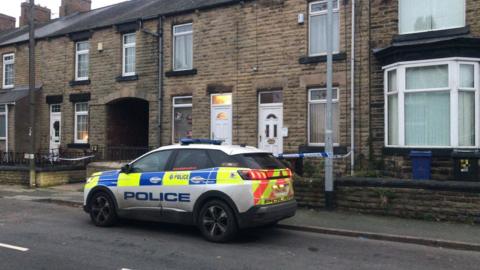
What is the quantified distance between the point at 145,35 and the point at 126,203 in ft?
33.6

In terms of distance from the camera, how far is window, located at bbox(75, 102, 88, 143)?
19375 millimetres

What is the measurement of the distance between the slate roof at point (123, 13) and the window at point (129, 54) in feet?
2.20

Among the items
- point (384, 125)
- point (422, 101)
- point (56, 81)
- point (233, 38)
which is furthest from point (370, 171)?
point (56, 81)

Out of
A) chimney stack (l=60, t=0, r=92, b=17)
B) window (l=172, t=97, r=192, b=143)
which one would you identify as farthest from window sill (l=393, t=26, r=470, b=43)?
chimney stack (l=60, t=0, r=92, b=17)

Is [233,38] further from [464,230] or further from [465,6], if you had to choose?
[464,230]

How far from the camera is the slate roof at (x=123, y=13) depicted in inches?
655

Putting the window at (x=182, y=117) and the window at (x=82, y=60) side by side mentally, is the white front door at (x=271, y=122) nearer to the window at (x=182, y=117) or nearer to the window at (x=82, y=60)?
the window at (x=182, y=117)

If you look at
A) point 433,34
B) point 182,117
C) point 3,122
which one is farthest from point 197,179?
point 3,122

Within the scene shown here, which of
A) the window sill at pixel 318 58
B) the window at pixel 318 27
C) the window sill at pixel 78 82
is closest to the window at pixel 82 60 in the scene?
the window sill at pixel 78 82

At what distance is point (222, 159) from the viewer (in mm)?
7848

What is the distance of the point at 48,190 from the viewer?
15.0 m

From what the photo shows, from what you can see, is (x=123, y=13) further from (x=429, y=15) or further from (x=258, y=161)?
(x=258, y=161)

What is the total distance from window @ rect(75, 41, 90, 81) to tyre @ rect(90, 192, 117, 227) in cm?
1138

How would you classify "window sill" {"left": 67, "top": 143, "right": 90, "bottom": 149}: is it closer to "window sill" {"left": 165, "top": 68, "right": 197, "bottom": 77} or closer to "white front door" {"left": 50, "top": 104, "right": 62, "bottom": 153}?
"white front door" {"left": 50, "top": 104, "right": 62, "bottom": 153}
